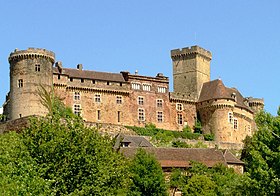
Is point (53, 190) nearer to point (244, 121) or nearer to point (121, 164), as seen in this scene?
point (121, 164)

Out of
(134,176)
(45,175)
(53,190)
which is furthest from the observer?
(134,176)

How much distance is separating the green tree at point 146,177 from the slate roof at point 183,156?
7.15 meters

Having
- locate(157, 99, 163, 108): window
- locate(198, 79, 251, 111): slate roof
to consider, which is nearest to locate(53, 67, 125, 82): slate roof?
locate(157, 99, 163, 108): window

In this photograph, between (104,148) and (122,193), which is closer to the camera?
(104,148)

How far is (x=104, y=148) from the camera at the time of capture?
55094 millimetres

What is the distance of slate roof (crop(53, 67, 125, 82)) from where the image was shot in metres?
101

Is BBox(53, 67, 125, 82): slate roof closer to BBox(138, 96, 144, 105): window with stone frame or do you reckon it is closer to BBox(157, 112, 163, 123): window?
BBox(138, 96, 144, 105): window with stone frame

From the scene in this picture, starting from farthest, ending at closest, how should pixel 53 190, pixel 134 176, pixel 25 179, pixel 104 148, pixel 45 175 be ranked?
1. pixel 134 176
2. pixel 104 148
3. pixel 45 175
4. pixel 53 190
5. pixel 25 179

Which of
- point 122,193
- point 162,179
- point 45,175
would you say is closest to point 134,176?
point 162,179

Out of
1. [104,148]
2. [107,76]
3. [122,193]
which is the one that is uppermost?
[107,76]

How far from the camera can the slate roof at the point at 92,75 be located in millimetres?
101375

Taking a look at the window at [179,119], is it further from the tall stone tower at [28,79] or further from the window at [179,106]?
the tall stone tower at [28,79]

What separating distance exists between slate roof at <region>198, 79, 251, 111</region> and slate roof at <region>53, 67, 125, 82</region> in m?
14.4

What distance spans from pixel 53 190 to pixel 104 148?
1028cm
